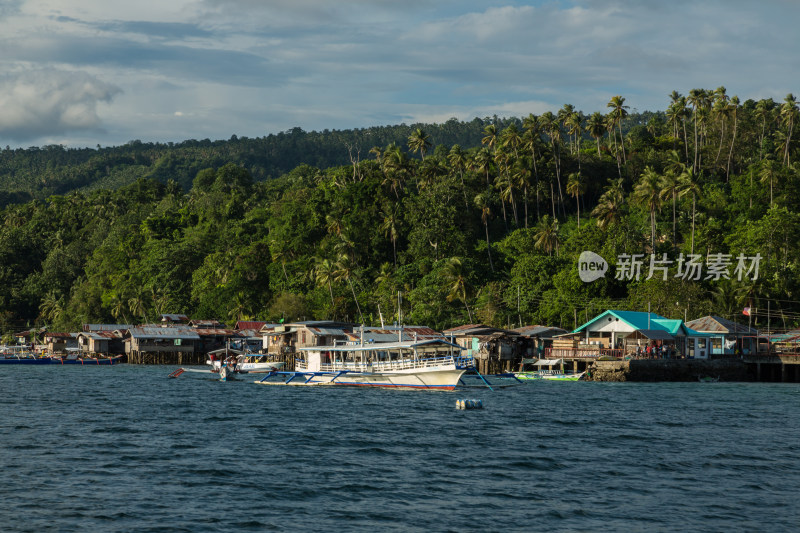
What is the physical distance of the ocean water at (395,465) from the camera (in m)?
26.9

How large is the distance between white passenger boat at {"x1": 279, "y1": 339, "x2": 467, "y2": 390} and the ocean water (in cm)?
730

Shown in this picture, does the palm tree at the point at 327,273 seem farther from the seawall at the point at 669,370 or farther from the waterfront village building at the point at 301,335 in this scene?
the seawall at the point at 669,370

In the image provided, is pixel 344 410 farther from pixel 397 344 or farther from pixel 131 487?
pixel 131 487

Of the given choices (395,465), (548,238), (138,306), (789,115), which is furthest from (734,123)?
(395,465)

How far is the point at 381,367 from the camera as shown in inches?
3051

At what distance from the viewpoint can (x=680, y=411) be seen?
2341 inches

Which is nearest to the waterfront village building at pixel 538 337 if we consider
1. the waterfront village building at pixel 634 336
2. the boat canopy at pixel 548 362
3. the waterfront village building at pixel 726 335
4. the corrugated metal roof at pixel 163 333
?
the boat canopy at pixel 548 362

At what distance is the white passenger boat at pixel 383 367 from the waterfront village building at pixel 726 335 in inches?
1391

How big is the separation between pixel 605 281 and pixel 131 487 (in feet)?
296

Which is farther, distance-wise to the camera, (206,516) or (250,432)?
(250,432)

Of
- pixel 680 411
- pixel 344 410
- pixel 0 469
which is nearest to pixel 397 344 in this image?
pixel 344 410

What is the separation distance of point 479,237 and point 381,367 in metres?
70.8

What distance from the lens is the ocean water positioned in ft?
88.3

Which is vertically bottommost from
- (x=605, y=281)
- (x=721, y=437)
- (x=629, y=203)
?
(x=721, y=437)
